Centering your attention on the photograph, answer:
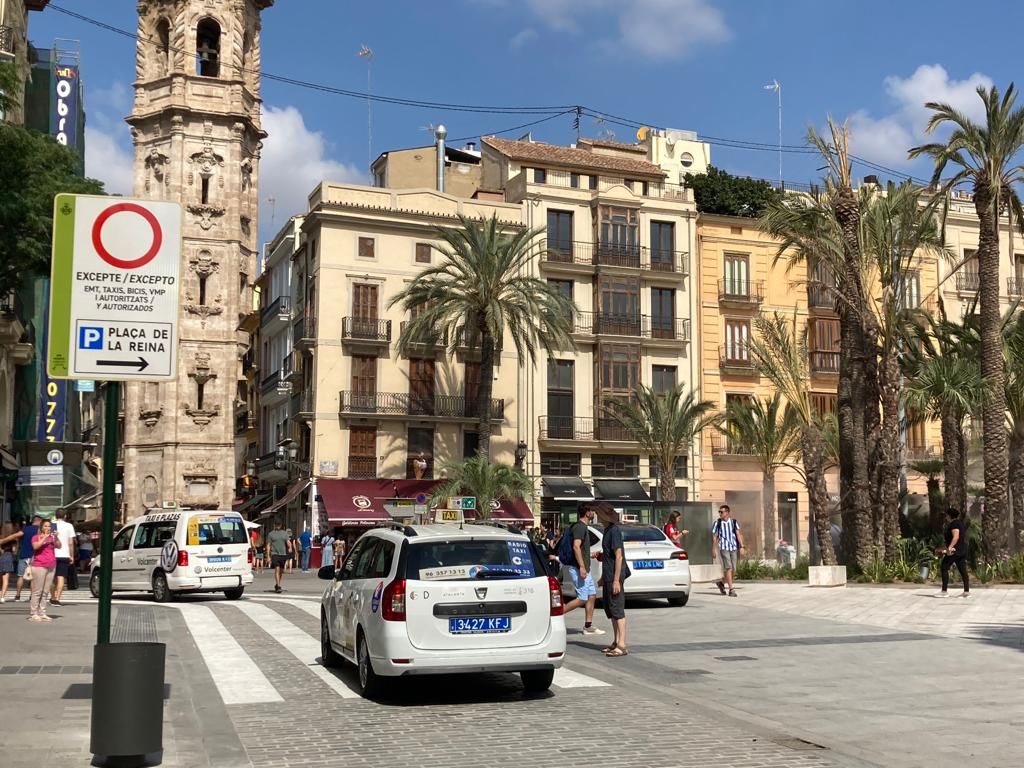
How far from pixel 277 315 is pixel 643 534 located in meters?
41.2

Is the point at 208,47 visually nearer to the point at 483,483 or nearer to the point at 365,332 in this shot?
the point at 365,332

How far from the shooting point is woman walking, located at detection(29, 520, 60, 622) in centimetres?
1934

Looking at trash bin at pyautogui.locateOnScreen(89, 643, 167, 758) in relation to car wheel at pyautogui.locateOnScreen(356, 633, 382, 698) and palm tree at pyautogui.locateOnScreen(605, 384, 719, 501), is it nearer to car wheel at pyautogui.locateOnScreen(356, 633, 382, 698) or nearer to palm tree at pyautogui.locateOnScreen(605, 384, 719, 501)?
car wheel at pyautogui.locateOnScreen(356, 633, 382, 698)

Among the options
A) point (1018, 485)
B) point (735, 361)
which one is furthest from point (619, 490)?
point (1018, 485)

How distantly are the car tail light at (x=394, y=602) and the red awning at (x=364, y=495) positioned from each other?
37675mm

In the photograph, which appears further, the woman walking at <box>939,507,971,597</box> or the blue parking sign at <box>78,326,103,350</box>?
the woman walking at <box>939,507,971,597</box>

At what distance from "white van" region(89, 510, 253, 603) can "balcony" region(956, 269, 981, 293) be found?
46.6 meters

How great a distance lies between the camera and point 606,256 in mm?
55094

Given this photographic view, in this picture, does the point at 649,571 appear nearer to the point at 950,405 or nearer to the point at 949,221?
the point at 950,405

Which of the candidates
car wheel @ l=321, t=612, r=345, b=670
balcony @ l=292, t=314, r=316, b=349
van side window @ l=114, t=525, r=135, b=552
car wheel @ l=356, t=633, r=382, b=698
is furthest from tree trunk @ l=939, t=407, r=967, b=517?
balcony @ l=292, t=314, r=316, b=349

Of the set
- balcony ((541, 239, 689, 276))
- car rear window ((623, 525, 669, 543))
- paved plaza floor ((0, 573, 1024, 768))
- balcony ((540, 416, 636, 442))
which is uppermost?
balcony ((541, 239, 689, 276))

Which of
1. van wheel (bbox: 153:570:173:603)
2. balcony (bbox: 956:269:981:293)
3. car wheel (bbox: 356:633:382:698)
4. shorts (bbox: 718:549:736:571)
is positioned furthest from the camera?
balcony (bbox: 956:269:981:293)

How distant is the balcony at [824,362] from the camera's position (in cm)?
5706

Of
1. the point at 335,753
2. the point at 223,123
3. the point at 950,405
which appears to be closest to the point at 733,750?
the point at 335,753
